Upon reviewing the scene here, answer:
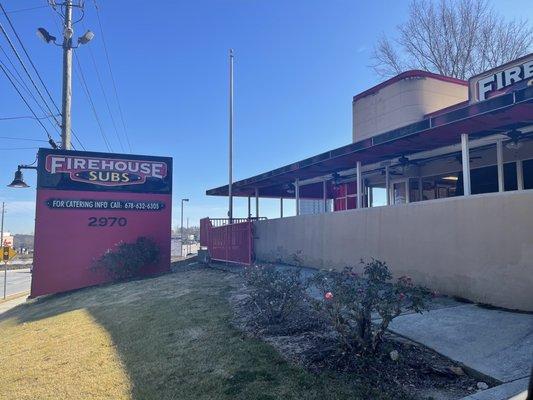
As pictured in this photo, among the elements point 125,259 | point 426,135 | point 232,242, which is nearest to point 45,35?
point 125,259

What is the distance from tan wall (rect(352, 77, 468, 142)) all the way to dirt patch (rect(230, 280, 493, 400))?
9.78 meters

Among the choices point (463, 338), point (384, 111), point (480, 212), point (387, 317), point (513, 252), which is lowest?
point (463, 338)

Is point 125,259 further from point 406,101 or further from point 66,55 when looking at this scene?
point 406,101

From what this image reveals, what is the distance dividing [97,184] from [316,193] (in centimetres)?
1015

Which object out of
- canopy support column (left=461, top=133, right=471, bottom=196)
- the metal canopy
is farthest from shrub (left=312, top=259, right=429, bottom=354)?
the metal canopy

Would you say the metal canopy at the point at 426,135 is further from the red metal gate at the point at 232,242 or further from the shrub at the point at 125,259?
the shrub at the point at 125,259

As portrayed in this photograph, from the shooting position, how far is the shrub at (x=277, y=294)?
6.12 m

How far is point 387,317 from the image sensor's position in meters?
4.29

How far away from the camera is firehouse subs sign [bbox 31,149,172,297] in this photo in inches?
604

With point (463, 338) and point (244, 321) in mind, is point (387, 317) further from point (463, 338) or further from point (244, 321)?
point (244, 321)

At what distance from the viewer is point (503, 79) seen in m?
10.1

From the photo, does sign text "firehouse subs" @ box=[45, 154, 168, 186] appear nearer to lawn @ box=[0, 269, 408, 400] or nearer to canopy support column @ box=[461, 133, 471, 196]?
lawn @ box=[0, 269, 408, 400]

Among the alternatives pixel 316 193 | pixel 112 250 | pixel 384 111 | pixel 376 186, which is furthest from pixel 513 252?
pixel 316 193

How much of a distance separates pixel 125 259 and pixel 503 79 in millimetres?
12923
